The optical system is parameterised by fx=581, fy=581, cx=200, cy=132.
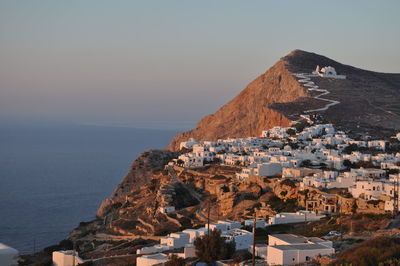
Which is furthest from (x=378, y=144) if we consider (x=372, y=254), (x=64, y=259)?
(x=372, y=254)

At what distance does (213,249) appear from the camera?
20016 mm

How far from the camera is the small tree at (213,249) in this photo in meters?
20.0

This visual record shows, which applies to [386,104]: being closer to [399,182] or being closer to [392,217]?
[399,182]

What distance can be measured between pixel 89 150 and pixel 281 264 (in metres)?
110

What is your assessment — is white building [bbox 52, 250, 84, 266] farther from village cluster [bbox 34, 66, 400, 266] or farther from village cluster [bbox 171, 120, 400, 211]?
village cluster [bbox 171, 120, 400, 211]

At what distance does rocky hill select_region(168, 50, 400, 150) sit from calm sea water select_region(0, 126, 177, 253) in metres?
14.5

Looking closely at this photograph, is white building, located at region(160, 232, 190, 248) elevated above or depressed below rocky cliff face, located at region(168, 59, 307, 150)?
below

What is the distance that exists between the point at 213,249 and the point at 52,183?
54.7 m

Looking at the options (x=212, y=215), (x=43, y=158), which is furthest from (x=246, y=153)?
(x=43, y=158)

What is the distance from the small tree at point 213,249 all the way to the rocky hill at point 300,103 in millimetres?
37013

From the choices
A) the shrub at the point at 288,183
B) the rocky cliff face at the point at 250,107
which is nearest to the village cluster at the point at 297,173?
the shrub at the point at 288,183

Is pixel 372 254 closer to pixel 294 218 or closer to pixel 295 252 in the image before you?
pixel 295 252

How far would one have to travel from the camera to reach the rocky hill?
205ft

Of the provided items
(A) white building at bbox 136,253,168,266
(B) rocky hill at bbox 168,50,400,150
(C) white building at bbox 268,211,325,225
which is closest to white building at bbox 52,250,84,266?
(A) white building at bbox 136,253,168,266
